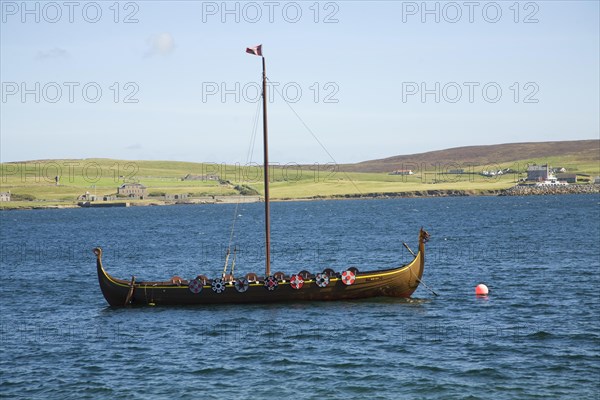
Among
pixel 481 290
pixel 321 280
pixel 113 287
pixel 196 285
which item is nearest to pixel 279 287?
pixel 321 280

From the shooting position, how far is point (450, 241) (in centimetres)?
9669

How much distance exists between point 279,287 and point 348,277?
399 cm

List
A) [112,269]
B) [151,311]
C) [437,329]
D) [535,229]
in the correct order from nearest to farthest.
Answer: [437,329], [151,311], [112,269], [535,229]

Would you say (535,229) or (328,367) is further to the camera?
(535,229)

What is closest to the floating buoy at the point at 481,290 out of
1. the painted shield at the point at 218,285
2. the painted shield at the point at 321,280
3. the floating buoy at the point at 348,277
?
the floating buoy at the point at 348,277

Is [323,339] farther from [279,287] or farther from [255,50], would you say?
[255,50]

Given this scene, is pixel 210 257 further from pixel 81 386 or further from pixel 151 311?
pixel 81 386

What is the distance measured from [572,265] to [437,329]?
29255 millimetres

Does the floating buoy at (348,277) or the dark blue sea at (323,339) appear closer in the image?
the dark blue sea at (323,339)

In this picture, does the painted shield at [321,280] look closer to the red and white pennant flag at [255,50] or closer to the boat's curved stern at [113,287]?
the boat's curved stern at [113,287]

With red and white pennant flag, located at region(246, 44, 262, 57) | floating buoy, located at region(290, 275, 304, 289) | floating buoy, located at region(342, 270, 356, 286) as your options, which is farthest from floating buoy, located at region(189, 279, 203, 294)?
red and white pennant flag, located at region(246, 44, 262, 57)

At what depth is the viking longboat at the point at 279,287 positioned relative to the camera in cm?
4716

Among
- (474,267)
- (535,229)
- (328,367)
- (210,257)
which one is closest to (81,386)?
(328,367)

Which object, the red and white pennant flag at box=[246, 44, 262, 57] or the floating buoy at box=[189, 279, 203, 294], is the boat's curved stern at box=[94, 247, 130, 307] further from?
the red and white pennant flag at box=[246, 44, 262, 57]
